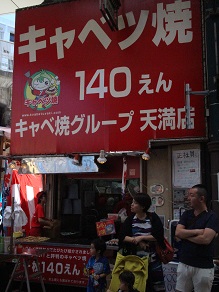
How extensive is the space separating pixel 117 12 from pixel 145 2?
0.69m

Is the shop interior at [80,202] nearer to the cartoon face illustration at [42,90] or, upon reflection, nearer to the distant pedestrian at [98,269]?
the cartoon face illustration at [42,90]

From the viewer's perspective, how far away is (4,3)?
38.5 feet

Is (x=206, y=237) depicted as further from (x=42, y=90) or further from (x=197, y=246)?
(x=42, y=90)

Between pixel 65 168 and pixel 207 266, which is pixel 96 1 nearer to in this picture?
pixel 65 168

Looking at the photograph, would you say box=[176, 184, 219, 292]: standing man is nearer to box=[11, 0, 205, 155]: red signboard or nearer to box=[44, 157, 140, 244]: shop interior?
box=[11, 0, 205, 155]: red signboard

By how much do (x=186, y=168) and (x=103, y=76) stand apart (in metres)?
2.87

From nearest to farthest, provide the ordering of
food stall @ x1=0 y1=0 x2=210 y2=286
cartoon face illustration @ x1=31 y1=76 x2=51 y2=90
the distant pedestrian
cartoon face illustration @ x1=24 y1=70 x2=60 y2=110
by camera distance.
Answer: the distant pedestrian → food stall @ x1=0 y1=0 x2=210 y2=286 → cartoon face illustration @ x1=24 y1=70 x2=60 y2=110 → cartoon face illustration @ x1=31 y1=76 x2=51 y2=90

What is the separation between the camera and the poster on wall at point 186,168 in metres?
7.38

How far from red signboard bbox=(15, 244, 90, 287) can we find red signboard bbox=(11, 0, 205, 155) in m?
2.27

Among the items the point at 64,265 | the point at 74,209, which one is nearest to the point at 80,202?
the point at 74,209

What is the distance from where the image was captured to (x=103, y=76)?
26.8ft

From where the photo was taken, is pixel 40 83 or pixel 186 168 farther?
pixel 40 83

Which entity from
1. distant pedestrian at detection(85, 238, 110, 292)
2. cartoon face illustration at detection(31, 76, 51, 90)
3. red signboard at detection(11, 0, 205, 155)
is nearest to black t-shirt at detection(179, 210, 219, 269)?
distant pedestrian at detection(85, 238, 110, 292)

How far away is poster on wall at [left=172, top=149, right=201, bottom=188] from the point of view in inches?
290
